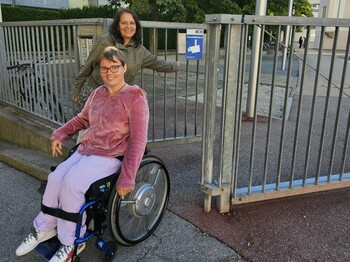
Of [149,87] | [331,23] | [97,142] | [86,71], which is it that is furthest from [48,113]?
[149,87]

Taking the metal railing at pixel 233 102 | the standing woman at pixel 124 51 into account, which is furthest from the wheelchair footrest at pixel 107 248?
the standing woman at pixel 124 51

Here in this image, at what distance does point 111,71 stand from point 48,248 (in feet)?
4.20

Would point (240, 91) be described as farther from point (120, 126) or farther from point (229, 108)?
point (120, 126)

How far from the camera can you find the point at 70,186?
2.28 meters

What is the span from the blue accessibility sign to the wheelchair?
5.65 feet

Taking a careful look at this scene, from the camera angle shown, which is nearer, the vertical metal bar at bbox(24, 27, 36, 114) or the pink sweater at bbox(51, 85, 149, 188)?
the pink sweater at bbox(51, 85, 149, 188)

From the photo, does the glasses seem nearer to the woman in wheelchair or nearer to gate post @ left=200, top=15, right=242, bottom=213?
the woman in wheelchair

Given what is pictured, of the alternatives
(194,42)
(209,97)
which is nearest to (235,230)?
(209,97)

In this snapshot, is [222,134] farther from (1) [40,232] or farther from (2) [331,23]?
(1) [40,232]

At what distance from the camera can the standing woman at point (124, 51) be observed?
3221mm

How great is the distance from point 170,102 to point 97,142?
511cm

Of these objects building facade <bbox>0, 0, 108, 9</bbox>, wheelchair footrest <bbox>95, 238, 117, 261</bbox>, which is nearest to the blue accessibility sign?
wheelchair footrest <bbox>95, 238, 117, 261</bbox>

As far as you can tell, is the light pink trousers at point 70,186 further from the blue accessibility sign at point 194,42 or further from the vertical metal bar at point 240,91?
the blue accessibility sign at point 194,42

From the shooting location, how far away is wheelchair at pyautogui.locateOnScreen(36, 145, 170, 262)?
7.68ft
